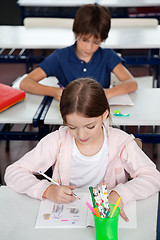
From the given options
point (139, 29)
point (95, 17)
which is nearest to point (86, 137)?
point (95, 17)

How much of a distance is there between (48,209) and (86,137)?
→ 0.31m

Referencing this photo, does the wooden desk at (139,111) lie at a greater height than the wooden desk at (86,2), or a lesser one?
lesser

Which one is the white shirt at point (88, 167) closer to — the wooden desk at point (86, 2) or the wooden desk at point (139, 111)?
the wooden desk at point (139, 111)

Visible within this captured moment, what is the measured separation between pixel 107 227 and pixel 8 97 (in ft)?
4.20

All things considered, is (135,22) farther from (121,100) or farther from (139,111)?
(139,111)

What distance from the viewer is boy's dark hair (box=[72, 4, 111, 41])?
2.21m

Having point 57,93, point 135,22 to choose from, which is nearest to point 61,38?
point 135,22

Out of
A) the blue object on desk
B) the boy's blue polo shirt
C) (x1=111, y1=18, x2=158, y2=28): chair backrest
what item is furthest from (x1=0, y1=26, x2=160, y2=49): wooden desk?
the blue object on desk

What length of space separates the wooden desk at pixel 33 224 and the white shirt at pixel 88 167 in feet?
1.00

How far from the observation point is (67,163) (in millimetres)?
1610

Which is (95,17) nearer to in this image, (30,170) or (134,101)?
(134,101)

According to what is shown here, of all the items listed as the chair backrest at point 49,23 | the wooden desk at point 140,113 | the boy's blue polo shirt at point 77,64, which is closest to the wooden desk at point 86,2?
the chair backrest at point 49,23

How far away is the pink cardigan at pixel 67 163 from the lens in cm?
146

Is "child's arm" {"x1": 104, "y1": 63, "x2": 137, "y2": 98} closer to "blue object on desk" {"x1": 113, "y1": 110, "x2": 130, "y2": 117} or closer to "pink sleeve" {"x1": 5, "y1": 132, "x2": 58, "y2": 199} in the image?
"blue object on desk" {"x1": 113, "y1": 110, "x2": 130, "y2": 117}
